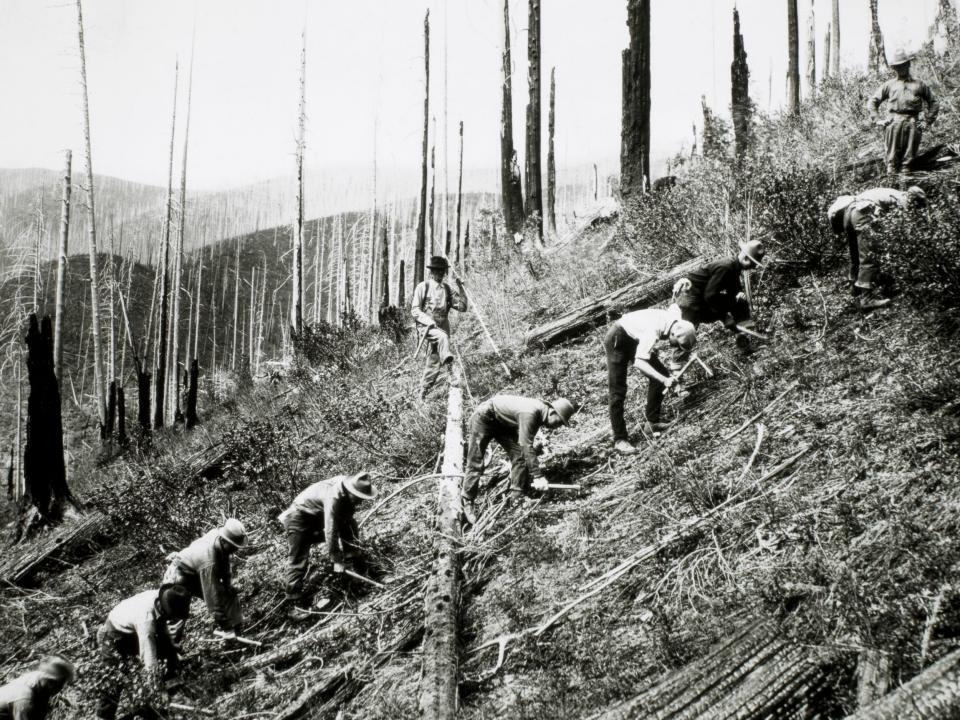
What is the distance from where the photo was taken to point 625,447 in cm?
499

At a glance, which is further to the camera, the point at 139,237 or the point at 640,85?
the point at 139,237

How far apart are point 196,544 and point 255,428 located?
3.10 meters

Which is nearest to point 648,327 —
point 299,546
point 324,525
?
point 324,525

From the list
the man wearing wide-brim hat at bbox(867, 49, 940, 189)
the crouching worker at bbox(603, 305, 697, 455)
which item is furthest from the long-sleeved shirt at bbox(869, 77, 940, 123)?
the crouching worker at bbox(603, 305, 697, 455)

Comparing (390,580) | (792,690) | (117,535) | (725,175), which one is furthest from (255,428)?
(792,690)

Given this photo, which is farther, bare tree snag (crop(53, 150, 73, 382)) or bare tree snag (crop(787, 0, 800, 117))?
bare tree snag (crop(53, 150, 73, 382))

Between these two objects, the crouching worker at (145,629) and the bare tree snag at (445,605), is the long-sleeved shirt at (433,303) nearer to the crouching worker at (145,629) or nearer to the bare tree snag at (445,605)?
the bare tree snag at (445,605)

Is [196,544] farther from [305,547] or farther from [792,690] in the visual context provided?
[792,690]

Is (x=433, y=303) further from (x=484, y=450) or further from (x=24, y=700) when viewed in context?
(x=24, y=700)

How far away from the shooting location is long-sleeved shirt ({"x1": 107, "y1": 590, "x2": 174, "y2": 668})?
5.02 meters

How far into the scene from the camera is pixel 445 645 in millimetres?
3682

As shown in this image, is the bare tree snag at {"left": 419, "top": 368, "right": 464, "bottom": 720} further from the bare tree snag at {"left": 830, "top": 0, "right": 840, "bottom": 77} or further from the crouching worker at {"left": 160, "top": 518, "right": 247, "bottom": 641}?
the bare tree snag at {"left": 830, "top": 0, "right": 840, "bottom": 77}

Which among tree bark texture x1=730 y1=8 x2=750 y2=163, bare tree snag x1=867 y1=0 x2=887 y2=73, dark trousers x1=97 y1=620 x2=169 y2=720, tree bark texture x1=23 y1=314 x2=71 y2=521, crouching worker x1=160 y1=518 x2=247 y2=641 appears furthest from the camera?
bare tree snag x1=867 y1=0 x2=887 y2=73

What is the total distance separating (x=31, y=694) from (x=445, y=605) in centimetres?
306
